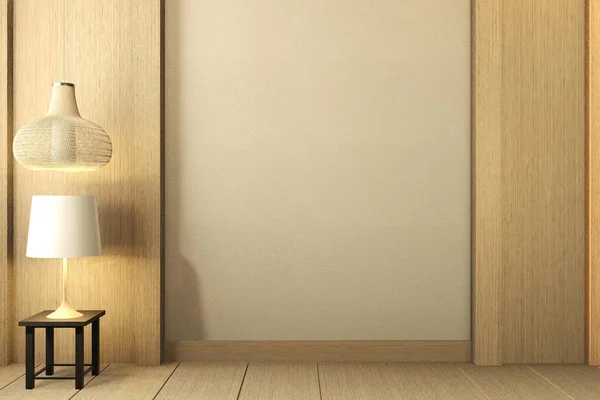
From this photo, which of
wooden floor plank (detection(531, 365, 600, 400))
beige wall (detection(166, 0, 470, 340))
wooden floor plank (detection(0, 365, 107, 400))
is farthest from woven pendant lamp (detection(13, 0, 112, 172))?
wooden floor plank (detection(531, 365, 600, 400))

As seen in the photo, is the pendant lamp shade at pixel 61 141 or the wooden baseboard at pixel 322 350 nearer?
the pendant lamp shade at pixel 61 141

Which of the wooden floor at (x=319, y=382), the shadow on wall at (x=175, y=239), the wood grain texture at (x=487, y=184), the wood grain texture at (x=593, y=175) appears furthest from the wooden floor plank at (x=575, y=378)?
the shadow on wall at (x=175, y=239)

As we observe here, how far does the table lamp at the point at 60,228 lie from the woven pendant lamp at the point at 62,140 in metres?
0.16

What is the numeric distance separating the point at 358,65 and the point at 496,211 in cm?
100

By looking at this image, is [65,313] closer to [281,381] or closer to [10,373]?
[10,373]

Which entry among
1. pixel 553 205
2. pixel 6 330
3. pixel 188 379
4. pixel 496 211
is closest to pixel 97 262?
pixel 6 330

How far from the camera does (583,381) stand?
115 inches

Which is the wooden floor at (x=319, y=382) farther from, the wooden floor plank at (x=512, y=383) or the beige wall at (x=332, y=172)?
the beige wall at (x=332, y=172)

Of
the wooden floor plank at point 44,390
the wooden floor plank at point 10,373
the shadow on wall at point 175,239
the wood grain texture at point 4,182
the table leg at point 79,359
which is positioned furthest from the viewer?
the shadow on wall at point 175,239

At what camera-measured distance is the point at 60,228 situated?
2807 millimetres

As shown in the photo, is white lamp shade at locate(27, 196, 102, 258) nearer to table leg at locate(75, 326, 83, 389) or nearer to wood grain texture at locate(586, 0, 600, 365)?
table leg at locate(75, 326, 83, 389)

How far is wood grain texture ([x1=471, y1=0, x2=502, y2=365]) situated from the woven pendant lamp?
1811mm

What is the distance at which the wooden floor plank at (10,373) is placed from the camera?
289 centimetres

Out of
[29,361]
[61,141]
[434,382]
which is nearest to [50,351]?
[29,361]
